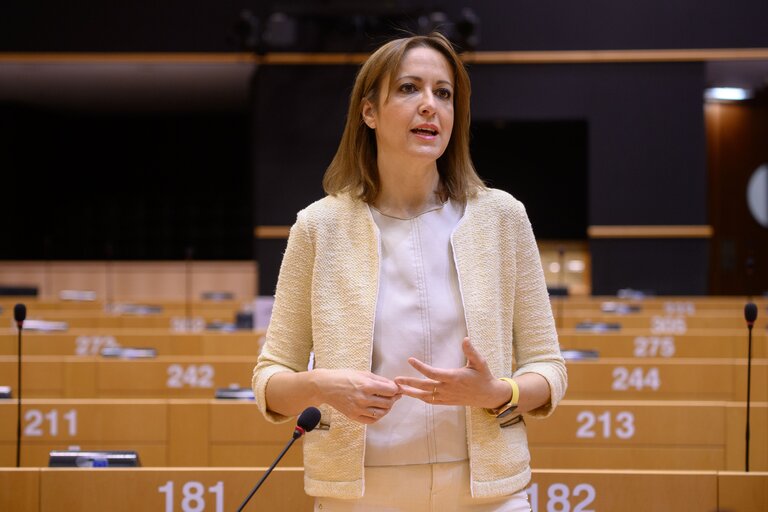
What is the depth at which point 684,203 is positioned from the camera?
11.8 metres

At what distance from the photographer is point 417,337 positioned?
5.37 ft

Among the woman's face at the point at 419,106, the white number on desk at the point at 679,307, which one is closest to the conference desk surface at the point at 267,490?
the woman's face at the point at 419,106

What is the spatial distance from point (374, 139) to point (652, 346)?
4425mm

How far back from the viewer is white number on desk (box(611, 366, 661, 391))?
470cm

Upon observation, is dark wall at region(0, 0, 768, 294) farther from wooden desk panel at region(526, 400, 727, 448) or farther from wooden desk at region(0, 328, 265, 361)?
wooden desk panel at region(526, 400, 727, 448)

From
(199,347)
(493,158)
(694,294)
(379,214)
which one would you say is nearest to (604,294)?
(694,294)

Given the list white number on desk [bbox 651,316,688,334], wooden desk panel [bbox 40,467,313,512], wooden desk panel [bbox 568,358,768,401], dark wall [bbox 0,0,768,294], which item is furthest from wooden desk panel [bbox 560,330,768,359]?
dark wall [bbox 0,0,768,294]

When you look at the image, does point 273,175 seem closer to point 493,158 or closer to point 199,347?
point 493,158

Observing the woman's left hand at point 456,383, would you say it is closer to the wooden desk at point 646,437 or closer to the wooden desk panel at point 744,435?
the wooden desk at point 646,437

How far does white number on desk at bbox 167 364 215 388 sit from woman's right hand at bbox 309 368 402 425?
11.4 feet

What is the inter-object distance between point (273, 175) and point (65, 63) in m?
2.81

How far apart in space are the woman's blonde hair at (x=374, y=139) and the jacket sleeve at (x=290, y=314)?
0.14m

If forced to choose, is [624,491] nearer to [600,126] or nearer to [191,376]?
[191,376]

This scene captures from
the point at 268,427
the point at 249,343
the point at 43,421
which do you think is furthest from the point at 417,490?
the point at 249,343
